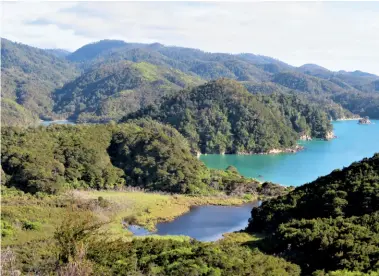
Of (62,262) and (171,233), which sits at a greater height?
(62,262)

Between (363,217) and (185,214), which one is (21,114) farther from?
(363,217)

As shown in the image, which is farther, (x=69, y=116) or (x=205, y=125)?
(x=69, y=116)

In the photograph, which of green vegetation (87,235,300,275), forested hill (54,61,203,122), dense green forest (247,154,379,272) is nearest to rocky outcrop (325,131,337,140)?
forested hill (54,61,203,122)

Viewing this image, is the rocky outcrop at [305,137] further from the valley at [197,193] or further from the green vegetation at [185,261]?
the green vegetation at [185,261]

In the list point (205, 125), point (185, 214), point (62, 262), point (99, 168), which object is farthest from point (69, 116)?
point (62, 262)

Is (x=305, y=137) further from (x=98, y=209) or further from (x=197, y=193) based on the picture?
(x=98, y=209)

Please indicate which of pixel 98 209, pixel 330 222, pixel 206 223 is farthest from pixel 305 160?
pixel 330 222

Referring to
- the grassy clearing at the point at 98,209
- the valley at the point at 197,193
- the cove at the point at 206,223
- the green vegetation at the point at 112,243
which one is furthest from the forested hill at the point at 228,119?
the green vegetation at the point at 112,243
